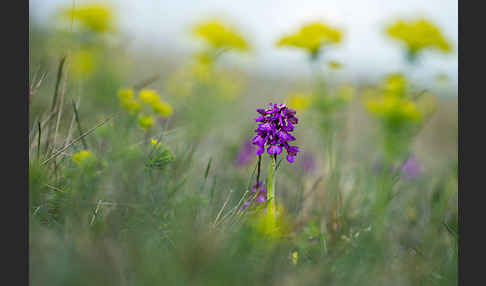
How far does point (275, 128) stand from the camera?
1.84 m

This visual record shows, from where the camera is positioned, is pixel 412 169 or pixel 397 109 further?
pixel 412 169

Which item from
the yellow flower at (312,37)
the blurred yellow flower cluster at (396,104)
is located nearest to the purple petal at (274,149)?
the blurred yellow flower cluster at (396,104)

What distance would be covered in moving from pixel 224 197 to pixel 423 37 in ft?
6.24

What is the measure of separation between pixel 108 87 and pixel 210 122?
1.08 m

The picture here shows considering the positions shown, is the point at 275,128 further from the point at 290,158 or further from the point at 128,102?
the point at 128,102

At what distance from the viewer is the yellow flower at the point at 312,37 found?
317cm

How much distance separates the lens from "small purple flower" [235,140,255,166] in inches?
131

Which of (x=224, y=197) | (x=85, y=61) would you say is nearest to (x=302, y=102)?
(x=224, y=197)

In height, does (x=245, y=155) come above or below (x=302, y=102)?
below

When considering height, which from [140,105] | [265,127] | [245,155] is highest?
[140,105]

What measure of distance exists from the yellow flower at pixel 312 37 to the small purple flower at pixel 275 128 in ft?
4.81

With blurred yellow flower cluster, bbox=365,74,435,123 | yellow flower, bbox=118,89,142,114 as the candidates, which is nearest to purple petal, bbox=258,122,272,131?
yellow flower, bbox=118,89,142,114

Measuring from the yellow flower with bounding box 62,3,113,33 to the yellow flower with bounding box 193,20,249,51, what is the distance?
0.95 meters

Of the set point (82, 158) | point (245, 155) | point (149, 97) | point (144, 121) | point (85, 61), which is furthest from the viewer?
point (85, 61)
